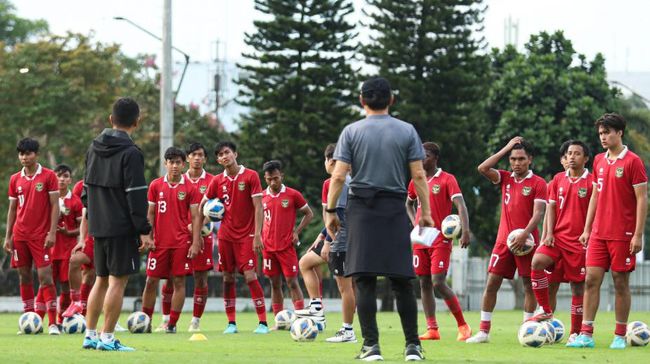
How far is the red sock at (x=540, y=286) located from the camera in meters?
15.4

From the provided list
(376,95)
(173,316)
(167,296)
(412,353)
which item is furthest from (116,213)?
(167,296)

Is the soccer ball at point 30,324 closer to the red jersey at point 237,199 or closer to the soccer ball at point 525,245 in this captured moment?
the red jersey at point 237,199

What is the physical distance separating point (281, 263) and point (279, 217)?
0.68m

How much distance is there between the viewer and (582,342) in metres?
14.6

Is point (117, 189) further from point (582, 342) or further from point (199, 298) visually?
point (199, 298)

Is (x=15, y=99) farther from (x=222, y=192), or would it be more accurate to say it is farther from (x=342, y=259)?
(x=342, y=259)

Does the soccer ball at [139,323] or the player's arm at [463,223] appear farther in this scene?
the soccer ball at [139,323]

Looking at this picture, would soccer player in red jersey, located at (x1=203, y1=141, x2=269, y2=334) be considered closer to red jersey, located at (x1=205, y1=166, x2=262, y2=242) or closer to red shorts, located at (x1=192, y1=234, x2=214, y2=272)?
red jersey, located at (x1=205, y1=166, x2=262, y2=242)

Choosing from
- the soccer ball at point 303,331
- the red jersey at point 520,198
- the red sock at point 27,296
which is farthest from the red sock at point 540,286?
the red sock at point 27,296

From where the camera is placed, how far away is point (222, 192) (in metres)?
18.4

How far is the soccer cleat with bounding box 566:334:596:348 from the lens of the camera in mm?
14586

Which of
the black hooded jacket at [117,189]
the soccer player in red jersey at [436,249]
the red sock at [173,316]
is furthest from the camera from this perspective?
the red sock at [173,316]

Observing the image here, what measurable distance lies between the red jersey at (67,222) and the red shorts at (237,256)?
2.27 metres

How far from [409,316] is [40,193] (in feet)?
25.0
